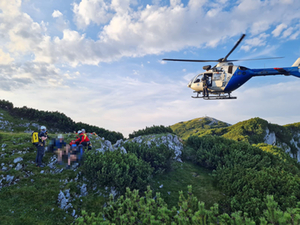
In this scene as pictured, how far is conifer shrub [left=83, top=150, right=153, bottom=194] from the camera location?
11.1 meters

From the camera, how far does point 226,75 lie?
18.6 meters

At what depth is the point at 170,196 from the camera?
12.7 m

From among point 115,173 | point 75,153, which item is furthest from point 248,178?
point 75,153

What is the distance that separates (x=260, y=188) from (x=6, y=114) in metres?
33.0

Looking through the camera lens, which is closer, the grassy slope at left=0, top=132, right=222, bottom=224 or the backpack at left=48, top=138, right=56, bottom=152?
the grassy slope at left=0, top=132, right=222, bottom=224

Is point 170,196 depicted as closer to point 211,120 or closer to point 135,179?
point 135,179

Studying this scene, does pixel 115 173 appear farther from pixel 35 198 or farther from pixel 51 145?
pixel 51 145

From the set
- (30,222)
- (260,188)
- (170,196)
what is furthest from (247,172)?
(30,222)

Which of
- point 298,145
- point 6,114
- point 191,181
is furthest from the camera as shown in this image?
point 298,145

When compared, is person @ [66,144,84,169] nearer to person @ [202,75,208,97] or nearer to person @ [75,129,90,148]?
person @ [75,129,90,148]

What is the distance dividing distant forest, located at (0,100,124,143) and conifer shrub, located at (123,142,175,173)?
10285 millimetres

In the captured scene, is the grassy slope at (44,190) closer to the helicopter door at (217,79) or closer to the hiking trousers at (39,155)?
the hiking trousers at (39,155)

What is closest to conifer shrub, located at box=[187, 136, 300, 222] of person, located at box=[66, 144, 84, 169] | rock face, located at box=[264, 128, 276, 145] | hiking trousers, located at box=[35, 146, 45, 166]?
person, located at box=[66, 144, 84, 169]

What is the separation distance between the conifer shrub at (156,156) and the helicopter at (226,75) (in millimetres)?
8207
